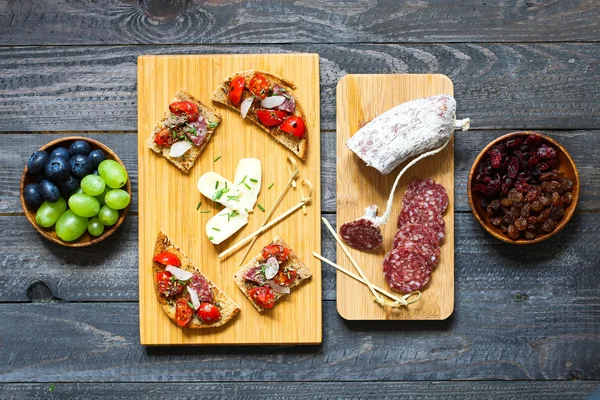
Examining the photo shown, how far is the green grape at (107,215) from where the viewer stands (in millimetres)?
2012

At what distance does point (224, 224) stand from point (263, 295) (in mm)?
287

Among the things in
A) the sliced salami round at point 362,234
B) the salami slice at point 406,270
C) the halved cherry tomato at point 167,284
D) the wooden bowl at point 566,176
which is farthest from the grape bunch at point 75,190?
the wooden bowl at point 566,176

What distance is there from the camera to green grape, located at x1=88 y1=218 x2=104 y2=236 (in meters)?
2.04

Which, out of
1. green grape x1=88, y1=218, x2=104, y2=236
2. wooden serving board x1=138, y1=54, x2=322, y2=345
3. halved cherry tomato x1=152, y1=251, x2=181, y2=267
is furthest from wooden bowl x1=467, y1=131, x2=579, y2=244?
green grape x1=88, y1=218, x2=104, y2=236

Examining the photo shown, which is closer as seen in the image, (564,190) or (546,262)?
(564,190)

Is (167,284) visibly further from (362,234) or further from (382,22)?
(382,22)

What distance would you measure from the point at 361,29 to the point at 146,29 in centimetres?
79

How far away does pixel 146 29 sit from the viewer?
2.15m

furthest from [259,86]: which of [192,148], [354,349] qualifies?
[354,349]

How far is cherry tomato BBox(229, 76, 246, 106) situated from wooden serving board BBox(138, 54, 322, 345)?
55 millimetres

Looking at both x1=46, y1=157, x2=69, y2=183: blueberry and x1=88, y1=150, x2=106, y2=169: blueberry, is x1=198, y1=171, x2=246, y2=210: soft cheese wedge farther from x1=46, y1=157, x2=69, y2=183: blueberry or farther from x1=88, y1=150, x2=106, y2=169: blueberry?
x1=46, y1=157, x2=69, y2=183: blueberry

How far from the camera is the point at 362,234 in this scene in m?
2.08

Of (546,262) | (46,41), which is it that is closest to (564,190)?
(546,262)

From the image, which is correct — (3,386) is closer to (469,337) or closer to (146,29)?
(146,29)
